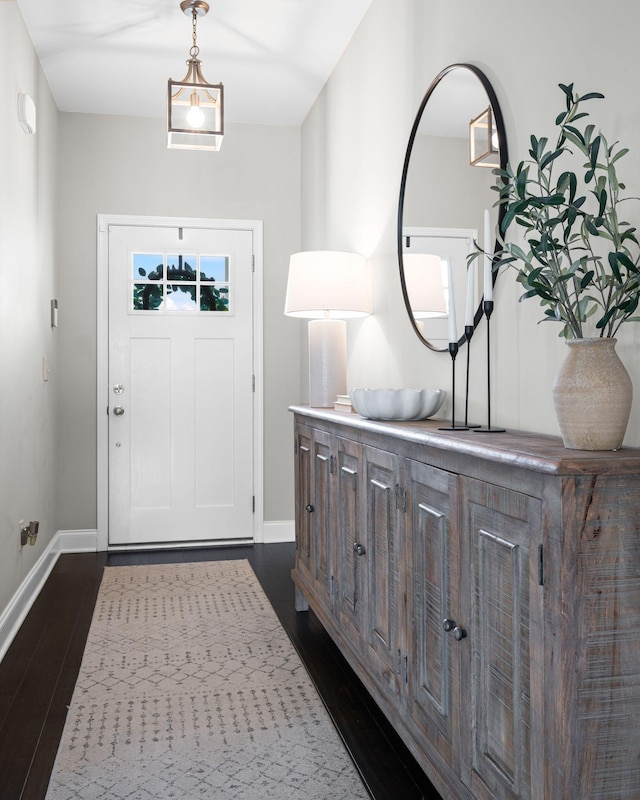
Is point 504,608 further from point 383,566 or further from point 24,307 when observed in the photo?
point 24,307

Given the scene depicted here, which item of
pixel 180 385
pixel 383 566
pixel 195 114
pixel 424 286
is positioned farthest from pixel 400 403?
pixel 180 385

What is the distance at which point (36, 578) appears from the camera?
3.64 meters

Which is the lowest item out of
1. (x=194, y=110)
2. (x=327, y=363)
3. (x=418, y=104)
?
(x=327, y=363)

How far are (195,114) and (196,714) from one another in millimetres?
2287

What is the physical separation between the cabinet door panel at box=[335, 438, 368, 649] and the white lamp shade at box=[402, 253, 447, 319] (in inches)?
21.7

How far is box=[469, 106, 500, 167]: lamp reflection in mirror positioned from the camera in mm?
2023

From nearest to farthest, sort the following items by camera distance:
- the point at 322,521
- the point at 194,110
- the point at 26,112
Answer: the point at 322,521
the point at 194,110
the point at 26,112

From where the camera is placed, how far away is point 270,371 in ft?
15.6

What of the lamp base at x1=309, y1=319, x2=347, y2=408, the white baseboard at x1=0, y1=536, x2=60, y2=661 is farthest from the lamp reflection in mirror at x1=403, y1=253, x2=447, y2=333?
the white baseboard at x1=0, y1=536, x2=60, y2=661

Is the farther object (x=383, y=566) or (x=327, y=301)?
(x=327, y=301)

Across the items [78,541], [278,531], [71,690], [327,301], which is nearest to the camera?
[71,690]

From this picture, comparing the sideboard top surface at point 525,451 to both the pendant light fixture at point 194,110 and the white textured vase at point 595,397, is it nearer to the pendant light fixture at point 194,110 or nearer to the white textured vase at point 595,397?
the white textured vase at point 595,397

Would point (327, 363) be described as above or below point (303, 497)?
above

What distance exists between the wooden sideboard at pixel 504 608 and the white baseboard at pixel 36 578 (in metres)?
1.58
